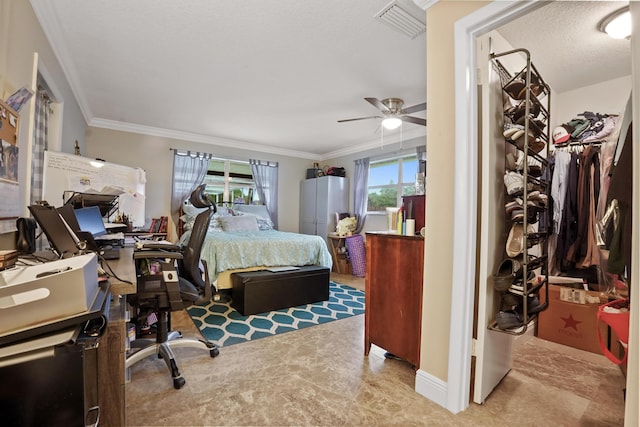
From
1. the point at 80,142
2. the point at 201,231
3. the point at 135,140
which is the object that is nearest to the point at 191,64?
the point at 201,231

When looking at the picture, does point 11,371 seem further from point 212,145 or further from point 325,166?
point 325,166

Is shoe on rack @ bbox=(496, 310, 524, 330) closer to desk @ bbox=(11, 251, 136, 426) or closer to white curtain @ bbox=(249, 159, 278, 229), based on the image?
desk @ bbox=(11, 251, 136, 426)

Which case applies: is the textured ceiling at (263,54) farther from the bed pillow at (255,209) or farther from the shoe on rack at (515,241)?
the bed pillow at (255,209)

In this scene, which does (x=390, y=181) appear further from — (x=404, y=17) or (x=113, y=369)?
(x=113, y=369)

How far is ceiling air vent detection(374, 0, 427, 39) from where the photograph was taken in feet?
5.97

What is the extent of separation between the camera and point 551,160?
2506 mm

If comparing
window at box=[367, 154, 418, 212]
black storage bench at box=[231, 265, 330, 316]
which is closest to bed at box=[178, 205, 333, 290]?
black storage bench at box=[231, 265, 330, 316]

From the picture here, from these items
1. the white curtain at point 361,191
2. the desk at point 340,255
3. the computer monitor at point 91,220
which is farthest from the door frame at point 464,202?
the white curtain at point 361,191

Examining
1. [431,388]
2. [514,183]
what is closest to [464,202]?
[514,183]

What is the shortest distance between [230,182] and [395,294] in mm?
4348

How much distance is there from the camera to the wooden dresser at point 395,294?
1797 mm

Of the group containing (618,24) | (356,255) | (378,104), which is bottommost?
(356,255)

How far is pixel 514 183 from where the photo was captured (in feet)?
4.95

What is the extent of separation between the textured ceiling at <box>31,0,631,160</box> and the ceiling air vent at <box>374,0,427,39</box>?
0.05 meters
